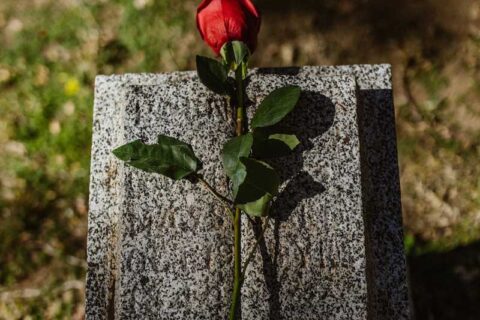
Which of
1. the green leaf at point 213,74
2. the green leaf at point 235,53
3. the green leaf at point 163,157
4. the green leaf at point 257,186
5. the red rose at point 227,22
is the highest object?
the red rose at point 227,22

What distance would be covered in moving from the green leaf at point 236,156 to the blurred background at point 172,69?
1.52 m

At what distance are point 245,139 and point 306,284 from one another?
343 millimetres

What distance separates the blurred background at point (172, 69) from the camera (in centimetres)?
233

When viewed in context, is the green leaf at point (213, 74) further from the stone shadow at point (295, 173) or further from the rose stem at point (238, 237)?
the stone shadow at point (295, 173)

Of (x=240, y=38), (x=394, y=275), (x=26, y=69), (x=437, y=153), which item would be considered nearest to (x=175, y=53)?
(x=26, y=69)

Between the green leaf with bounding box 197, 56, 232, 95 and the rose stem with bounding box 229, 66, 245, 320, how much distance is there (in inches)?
1.3

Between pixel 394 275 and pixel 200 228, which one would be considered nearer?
pixel 200 228

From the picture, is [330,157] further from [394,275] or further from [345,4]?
[345,4]

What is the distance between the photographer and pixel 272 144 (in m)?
1.12

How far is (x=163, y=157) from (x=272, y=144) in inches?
9.1

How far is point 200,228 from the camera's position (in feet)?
3.82

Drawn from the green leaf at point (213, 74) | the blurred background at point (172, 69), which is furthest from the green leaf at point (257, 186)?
the blurred background at point (172, 69)

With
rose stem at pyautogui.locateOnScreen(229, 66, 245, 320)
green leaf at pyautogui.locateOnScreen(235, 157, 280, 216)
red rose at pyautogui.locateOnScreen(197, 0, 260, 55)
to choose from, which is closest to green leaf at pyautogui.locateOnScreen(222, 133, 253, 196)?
green leaf at pyautogui.locateOnScreen(235, 157, 280, 216)

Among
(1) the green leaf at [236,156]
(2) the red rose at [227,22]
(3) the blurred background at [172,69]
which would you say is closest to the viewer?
(1) the green leaf at [236,156]
